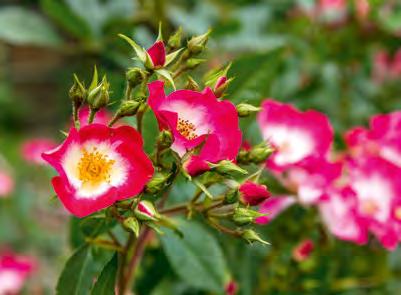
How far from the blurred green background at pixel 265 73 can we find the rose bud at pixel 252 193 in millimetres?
191

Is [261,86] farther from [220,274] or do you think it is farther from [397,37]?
[397,37]

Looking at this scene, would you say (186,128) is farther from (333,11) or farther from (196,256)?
(333,11)

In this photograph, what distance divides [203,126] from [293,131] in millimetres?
347

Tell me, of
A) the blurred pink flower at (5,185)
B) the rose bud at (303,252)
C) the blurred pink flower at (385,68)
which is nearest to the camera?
the rose bud at (303,252)

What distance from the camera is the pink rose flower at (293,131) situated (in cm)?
102

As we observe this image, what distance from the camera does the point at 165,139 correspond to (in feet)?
2.34

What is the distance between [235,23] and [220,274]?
24.9 inches

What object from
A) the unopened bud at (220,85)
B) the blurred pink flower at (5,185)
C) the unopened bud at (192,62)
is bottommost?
the blurred pink flower at (5,185)

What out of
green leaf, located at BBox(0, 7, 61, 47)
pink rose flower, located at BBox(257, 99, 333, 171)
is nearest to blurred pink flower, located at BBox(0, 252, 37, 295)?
green leaf, located at BBox(0, 7, 61, 47)

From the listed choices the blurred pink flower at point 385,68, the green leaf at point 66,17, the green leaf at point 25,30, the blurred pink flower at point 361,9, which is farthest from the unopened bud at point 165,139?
the blurred pink flower at point 385,68

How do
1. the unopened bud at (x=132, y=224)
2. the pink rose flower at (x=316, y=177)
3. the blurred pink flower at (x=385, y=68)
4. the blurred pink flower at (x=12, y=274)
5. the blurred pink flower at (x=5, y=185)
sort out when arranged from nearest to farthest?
the unopened bud at (x=132, y=224)
the pink rose flower at (x=316, y=177)
the blurred pink flower at (x=12, y=274)
the blurred pink flower at (x=385, y=68)
the blurred pink flower at (x=5, y=185)

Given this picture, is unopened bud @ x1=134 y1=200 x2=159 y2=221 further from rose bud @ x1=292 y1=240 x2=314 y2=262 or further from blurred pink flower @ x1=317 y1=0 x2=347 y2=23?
blurred pink flower @ x1=317 y1=0 x2=347 y2=23

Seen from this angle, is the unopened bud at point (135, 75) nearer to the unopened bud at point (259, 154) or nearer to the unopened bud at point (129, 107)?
the unopened bud at point (129, 107)

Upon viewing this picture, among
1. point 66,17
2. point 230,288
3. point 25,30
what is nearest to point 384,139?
point 230,288
